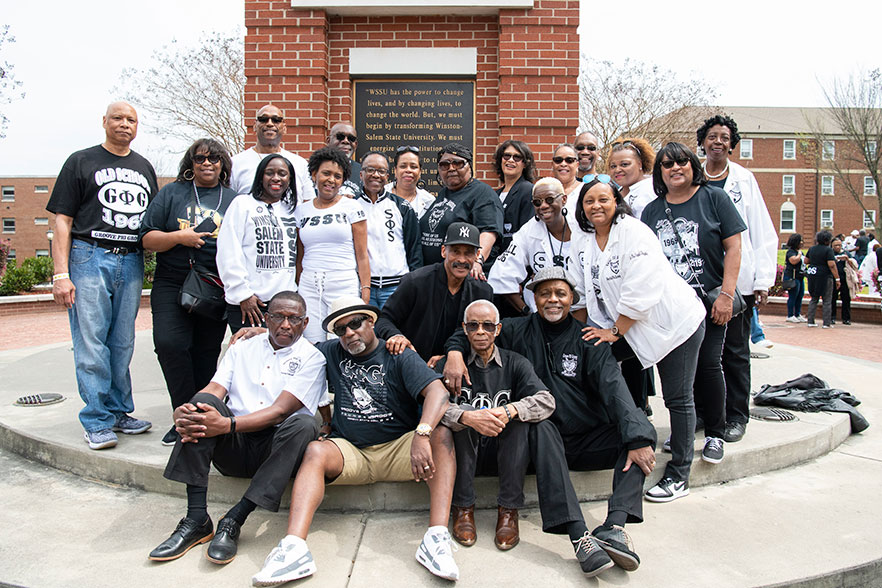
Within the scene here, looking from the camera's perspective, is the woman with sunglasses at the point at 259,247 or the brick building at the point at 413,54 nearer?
the woman with sunglasses at the point at 259,247

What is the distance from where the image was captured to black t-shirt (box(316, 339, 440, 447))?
3.32m

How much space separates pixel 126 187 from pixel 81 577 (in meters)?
2.40

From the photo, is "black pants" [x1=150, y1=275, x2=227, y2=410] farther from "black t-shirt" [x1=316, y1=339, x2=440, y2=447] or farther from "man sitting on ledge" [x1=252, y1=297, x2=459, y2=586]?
"black t-shirt" [x1=316, y1=339, x2=440, y2=447]

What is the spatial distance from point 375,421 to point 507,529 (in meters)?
0.87

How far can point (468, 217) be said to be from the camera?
4.31m

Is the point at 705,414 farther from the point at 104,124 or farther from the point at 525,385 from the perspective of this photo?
the point at 104,124

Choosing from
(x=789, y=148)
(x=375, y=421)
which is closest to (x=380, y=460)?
(x=375, y=421)

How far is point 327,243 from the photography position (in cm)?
397

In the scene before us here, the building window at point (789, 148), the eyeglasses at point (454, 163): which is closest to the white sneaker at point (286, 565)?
the eyeglasses at point (454, 163)

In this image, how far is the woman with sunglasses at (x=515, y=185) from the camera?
460 centimetres

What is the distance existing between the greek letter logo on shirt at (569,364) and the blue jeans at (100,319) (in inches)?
112

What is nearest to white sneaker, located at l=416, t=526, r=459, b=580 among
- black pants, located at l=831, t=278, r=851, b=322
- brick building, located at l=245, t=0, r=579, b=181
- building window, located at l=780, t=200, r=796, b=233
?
brick building, located at l=245, t=0, r=579, b=181

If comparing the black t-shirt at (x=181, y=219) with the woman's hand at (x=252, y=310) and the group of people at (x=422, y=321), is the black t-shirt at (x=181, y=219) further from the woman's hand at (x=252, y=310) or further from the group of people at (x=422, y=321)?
the woman's hand at (x=252, y=310)

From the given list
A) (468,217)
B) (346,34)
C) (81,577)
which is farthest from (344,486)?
(346,34)
